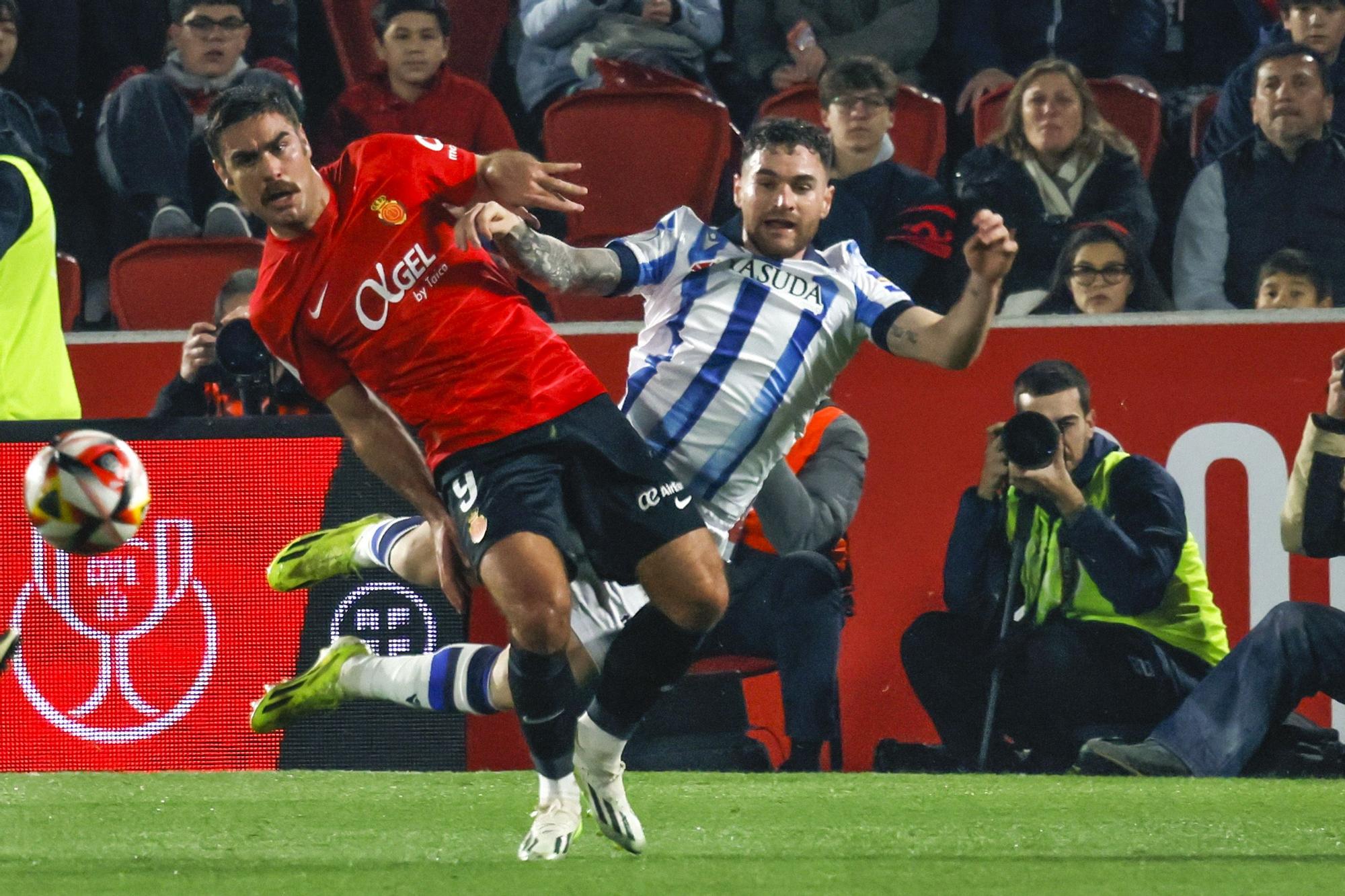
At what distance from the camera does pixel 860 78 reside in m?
7.19

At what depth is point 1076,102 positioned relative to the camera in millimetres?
7074

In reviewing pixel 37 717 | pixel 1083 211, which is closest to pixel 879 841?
pixel 37 717

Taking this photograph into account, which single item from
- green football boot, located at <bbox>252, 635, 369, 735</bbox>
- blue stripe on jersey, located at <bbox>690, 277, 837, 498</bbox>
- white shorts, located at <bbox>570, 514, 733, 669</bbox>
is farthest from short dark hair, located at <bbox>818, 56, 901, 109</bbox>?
green football boot, located at <bbox>252, 635, 369, 735</bbox>

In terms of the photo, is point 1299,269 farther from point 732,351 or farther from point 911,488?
point 732,351

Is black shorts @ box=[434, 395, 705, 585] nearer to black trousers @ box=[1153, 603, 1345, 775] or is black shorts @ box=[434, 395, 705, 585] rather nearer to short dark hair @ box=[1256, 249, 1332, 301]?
black trousers @ box=[1153, 603, 1345, 775]

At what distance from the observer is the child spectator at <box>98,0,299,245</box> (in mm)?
7934

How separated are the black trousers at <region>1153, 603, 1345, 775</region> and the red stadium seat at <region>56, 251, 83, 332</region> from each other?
15.2 feet

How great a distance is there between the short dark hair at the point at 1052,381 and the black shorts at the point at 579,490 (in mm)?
2086

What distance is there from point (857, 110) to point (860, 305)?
96.9 inches

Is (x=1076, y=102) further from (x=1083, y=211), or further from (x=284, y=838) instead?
(x=284, y=838)

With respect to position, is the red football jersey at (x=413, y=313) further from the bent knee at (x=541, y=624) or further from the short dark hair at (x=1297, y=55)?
the short dark hair at (x=1297, y=55)

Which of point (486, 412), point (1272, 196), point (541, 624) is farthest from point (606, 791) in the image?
point (1272, 196)

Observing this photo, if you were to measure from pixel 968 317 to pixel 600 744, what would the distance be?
4.25 ft

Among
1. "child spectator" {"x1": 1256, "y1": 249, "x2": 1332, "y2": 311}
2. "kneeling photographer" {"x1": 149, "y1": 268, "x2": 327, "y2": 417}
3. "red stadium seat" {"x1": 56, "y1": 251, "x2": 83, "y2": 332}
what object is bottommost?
"kneeling photographer" {"x1": 149, "y1": 268, "x2": 327, "y2": 417}
